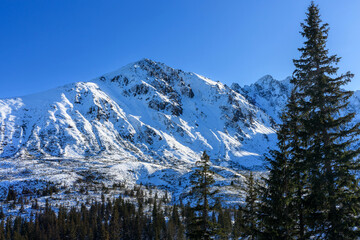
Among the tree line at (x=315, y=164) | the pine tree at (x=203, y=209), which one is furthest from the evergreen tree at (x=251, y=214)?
the pine tree at (x=203, y=209)

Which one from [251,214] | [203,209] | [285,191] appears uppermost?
[285,191]

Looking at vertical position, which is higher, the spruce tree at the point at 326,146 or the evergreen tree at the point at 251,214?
the spruce tree at the point at 326,146

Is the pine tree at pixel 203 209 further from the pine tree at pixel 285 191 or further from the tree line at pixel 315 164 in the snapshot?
A: the pine tree at pixel 285 191

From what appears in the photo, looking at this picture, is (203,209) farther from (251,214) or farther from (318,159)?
(318,159)

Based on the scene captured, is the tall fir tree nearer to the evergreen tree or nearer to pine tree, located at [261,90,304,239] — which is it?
pine tree, located at [261,90,304,239]

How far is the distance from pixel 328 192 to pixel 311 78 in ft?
25.5

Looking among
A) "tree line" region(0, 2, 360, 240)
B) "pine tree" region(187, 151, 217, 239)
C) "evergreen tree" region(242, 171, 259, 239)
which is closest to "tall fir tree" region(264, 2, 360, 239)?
"tree line" region(0, 2, 360, 240)

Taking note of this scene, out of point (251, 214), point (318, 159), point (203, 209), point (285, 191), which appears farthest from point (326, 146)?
point (203, 209)

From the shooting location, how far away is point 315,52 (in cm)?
1614

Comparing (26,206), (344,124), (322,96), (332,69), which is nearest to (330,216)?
(344,124)

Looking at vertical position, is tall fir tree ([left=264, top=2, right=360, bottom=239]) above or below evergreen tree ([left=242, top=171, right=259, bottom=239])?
above

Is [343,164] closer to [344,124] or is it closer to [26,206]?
[344,124]

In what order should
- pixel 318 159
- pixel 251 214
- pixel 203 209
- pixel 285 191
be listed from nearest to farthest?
pixel 318 159
pixel 285 191
pixel 251 214
pixel 203 209

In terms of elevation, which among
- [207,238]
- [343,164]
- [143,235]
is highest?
[343,164]
